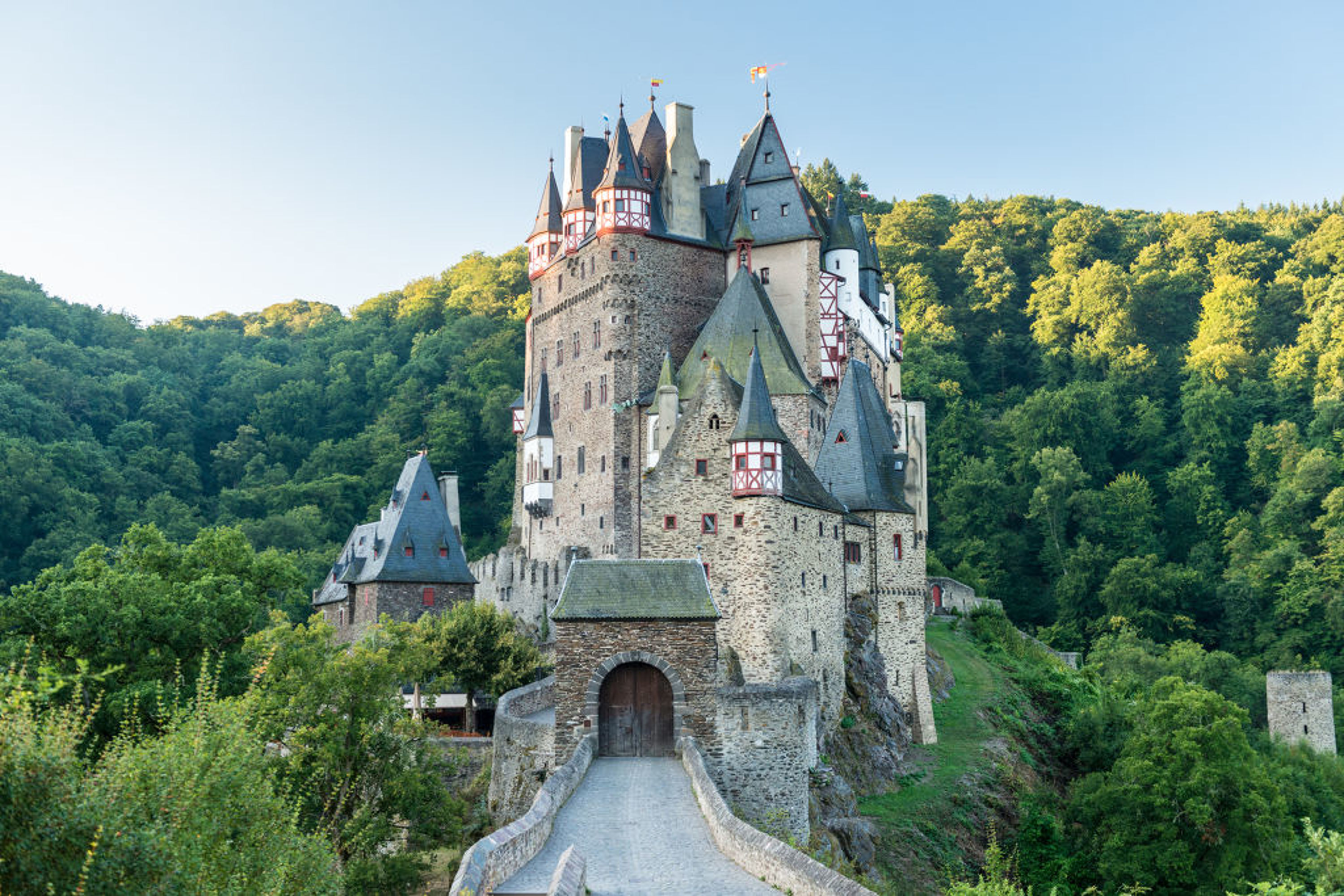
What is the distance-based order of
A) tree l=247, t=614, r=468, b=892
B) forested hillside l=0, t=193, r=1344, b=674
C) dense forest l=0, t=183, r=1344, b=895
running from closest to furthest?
tree l=247, t=614, r=468, b=892, dense forest l=0, t=183, r=1344, b=895, forested hillside l=0, t=193, r=1344, b=674

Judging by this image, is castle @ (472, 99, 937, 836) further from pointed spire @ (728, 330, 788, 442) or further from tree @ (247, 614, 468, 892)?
tree @ (247, 614, 468, 892)

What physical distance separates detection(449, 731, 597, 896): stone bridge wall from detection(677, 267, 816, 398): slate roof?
21857 millimetres

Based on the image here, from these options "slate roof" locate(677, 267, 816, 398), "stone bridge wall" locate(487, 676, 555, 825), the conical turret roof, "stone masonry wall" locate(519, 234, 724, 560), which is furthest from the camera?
the conical turret roof

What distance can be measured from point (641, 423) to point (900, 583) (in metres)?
11.6

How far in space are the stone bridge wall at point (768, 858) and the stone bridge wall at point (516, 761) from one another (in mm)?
5568

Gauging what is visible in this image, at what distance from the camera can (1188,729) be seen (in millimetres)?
35906

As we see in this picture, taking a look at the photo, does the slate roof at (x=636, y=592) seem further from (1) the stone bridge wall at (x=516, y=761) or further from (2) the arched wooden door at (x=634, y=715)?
(1) the stone bridge wall at (x=516, y=761)

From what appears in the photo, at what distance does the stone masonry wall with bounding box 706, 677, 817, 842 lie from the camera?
90.0 ft

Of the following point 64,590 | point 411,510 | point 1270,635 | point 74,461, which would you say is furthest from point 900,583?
point 74,461

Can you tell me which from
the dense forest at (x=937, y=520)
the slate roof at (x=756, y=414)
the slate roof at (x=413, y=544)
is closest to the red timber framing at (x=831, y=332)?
the dense forest at (x=937, y=520)

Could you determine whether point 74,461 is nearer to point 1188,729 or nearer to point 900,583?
point 900,583

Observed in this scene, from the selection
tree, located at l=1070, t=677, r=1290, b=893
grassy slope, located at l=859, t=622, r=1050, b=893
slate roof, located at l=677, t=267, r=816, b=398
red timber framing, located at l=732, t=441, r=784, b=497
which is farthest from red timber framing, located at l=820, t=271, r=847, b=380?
tree, located at l=1070, t=677, r=1290, b=893

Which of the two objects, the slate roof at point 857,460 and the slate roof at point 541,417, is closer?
the slate roof at point 857,460

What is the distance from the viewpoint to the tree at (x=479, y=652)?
130 ft
